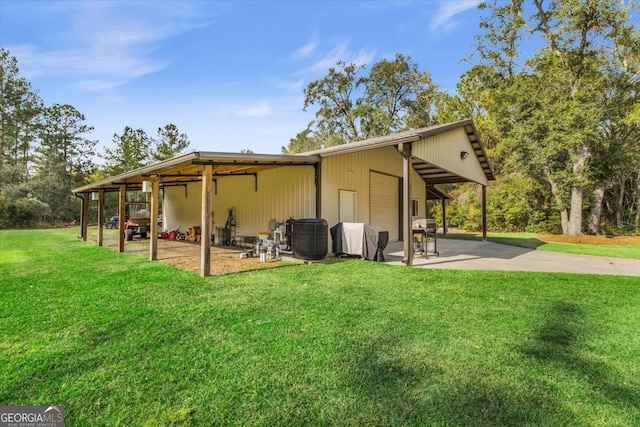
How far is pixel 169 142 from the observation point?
98.0 ft

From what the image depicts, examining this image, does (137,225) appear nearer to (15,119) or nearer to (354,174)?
(354,174)

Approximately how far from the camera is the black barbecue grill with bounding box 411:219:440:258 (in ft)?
26.0

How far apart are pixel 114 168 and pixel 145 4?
27759 millimetres

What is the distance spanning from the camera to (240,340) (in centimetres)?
294

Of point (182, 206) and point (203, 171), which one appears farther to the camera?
point (182, 206)

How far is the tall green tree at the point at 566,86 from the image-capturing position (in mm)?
13930

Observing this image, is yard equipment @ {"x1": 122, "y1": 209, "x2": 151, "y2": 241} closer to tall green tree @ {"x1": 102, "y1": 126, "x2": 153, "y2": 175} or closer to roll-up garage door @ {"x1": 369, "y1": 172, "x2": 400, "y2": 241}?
roll-up garage door @ {"x1": 369, "y1": 172, "x2": 400, "y2": 241}

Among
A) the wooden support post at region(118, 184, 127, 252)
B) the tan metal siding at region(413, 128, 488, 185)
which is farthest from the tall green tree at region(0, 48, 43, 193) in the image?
the tan metal siding at region(413, 128, 488, 185)

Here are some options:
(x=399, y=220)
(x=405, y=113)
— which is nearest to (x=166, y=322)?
(x=399, y=220)

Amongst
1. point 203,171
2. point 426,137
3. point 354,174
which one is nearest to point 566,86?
point 426,137

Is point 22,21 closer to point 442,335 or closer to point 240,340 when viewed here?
point 240,340

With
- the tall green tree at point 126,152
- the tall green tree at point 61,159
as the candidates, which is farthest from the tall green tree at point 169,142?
the tall green tree at point 61,159

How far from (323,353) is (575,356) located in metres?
2.21

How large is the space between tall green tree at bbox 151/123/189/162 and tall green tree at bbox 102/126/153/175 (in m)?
1.37
